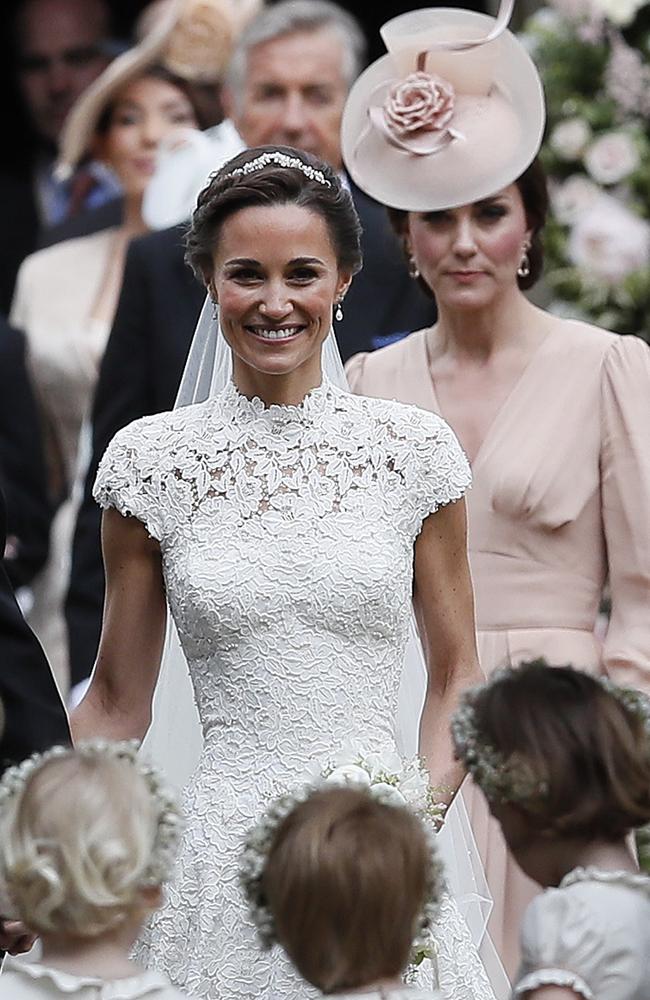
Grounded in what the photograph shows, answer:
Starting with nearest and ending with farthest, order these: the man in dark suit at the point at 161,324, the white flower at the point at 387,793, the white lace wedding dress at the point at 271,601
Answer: the white flower at the point at 387,793 < the white lace wedding dress at the point at 271,601 < the man in dark suit at the point at 161,324

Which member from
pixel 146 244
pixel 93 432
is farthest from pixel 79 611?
pixel 146 244

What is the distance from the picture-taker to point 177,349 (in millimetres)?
6633

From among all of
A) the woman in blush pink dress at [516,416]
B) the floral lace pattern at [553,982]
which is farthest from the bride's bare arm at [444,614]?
the floral lace pattern at [553,982]

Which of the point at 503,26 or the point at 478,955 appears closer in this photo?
the point at 478,955

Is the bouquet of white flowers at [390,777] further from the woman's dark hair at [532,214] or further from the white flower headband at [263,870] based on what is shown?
the woman's dark hair at [532,214]

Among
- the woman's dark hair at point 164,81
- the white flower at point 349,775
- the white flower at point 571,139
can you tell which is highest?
the woman's dark hair at point 164,81

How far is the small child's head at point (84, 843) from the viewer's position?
383cm

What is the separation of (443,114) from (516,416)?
2.24 feet

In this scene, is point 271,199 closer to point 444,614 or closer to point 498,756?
point 444,614

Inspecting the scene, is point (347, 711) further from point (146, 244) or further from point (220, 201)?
point (146, 244)

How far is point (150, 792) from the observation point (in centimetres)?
394

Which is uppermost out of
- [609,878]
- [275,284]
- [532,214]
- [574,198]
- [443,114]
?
[574,198]

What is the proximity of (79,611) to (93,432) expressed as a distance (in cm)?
45

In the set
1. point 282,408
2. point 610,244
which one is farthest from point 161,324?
point 610,244
